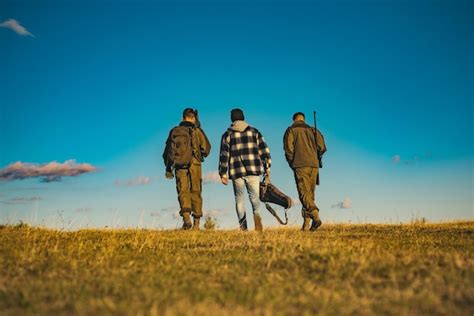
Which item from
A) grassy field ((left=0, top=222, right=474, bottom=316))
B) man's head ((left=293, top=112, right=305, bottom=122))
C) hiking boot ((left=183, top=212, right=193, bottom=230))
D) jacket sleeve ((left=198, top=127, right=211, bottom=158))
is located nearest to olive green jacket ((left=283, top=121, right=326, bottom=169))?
man's head ((left=293, top=112, right=305, bottom=122))

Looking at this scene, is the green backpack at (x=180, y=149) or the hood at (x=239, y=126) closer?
the hood at (x=239, y=126)

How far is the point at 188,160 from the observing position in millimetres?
11945

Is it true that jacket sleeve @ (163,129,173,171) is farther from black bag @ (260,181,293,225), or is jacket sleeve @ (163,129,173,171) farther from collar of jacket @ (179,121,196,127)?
black bag @ (260,181,293,225)

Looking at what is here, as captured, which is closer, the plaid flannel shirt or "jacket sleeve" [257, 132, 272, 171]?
the plaid flannel shirt

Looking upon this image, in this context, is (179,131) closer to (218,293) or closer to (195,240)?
(195,240)

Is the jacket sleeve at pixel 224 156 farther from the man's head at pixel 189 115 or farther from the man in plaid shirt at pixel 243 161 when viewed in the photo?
the man's head at pixel 189 115

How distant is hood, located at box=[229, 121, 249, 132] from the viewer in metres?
11.3

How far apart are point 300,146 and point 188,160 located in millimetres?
2948

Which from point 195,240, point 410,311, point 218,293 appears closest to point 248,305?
point 218,293

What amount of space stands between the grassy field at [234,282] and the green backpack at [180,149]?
538 centimetres

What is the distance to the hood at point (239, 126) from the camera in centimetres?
1127

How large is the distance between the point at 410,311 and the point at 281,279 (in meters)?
1.36

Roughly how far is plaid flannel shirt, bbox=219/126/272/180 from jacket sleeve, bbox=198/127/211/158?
102 centimetres

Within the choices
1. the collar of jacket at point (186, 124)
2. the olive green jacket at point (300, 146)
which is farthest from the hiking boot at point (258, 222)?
the collar of jacket at point (186, 124)
